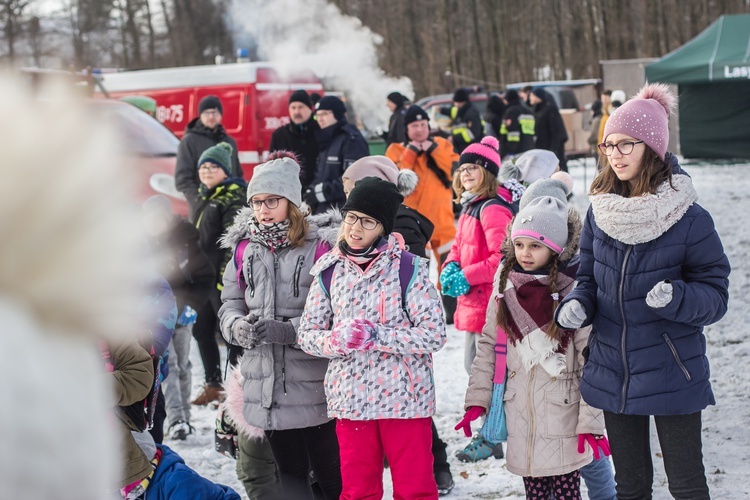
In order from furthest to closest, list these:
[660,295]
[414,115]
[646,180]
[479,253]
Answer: [414,115] → [479,253] → [646,180] → [660,295]

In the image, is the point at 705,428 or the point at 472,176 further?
the point at 705,428

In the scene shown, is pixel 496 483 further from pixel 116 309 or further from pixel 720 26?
pixel 720 26

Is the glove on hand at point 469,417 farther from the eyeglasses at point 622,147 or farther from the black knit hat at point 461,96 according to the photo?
the black knit hat at point 461,96

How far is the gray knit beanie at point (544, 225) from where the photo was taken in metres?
3.77

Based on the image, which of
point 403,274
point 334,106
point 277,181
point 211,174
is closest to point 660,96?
point 403,274

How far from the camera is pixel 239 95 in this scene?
13.6 metres

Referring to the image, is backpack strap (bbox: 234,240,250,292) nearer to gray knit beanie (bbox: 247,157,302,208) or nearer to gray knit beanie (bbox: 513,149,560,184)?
gray knit beanie (bbox: 247,157,302,208)

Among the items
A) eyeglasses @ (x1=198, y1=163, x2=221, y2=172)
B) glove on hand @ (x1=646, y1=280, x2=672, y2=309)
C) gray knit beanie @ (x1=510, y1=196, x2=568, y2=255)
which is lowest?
glove on hand @ (x1=646, y1=280, x2=672, y2=309)

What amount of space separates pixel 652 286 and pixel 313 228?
162 centimetres

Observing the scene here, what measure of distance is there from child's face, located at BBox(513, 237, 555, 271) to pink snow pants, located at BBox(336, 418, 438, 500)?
2.76ft

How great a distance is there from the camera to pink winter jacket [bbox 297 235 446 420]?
3.53m

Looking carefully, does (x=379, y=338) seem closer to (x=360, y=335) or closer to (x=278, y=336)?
(x=360, y=335)

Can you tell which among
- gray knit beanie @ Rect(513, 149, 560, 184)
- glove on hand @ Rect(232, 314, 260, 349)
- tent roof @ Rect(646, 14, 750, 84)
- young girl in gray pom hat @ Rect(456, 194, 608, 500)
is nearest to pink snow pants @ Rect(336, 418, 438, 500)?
young girl in gray pom hat @ Rect(456, 194, 608, 500)

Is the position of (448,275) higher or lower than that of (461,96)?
lower
